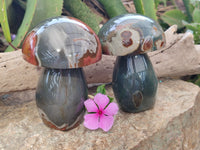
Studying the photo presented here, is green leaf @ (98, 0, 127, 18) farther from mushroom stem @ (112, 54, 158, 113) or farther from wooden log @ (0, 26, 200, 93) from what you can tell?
mushroom stem @ (112, 54, 158, 113)

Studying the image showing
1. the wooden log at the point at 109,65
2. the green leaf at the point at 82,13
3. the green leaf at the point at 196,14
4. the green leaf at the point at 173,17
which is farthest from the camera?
the green leaf at the point at 173,17

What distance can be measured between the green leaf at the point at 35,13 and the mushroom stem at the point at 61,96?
12.9 inches

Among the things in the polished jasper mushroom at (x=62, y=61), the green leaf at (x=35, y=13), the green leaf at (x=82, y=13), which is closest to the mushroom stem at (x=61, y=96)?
the polished jasper mushroom at (x=62, y=61)

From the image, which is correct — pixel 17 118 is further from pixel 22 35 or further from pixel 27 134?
pixel 22 35

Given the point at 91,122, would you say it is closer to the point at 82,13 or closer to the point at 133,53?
the point at 133,53

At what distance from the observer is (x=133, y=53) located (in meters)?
0.75

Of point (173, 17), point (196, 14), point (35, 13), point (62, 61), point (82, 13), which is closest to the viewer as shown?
point (62, 61)

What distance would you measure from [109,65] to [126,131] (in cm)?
Answer: 40

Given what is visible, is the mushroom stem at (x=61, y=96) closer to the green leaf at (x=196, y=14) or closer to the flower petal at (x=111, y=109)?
the flower petal at (x=111, y=109)

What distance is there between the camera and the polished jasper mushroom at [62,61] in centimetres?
66

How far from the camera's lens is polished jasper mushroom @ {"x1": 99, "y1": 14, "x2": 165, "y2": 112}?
738 millimetres

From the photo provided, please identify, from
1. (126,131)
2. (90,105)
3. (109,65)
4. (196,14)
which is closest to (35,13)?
(109,65)

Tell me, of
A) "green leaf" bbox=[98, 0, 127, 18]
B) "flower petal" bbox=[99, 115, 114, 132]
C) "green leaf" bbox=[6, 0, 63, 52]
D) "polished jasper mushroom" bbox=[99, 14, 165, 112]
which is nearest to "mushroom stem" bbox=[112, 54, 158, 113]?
"polished jasper mushroom" bbox=[99, 14, 165, 112]

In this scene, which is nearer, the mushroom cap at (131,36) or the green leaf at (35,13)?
the mushroom cap at (131,36)
